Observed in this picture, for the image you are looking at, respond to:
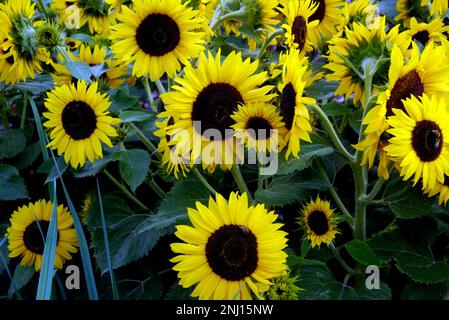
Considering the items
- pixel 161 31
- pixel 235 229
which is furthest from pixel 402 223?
pixel 161 31

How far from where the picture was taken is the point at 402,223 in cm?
115

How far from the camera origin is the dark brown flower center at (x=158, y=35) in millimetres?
1110

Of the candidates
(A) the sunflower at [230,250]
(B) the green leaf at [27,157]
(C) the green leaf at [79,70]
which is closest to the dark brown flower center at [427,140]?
(A) the sunflower at [230,250]

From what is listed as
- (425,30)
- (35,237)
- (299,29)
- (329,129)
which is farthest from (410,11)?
(35,237)

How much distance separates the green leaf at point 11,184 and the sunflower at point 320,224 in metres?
0.58

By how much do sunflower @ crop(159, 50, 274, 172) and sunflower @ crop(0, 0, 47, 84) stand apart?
38 centimetres

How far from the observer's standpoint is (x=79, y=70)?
3.84ft

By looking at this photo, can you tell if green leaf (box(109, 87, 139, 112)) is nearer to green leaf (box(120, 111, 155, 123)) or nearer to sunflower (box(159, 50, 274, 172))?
green leaf (box(120, 111, 155, 123))

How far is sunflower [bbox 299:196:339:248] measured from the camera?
3.57 feet

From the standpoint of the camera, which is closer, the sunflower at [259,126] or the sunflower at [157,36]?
the sunflower at [259,126]

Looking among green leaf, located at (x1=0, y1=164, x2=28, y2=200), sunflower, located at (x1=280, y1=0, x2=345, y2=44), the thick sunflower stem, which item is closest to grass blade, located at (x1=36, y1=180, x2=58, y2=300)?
green leaf, located at (x1=0, y1=164, x2=28, y2=200)

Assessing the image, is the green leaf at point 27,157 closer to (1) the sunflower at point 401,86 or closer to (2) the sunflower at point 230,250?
(2) the sunflower at point 230,250

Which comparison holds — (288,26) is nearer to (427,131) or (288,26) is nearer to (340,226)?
(427,131)
